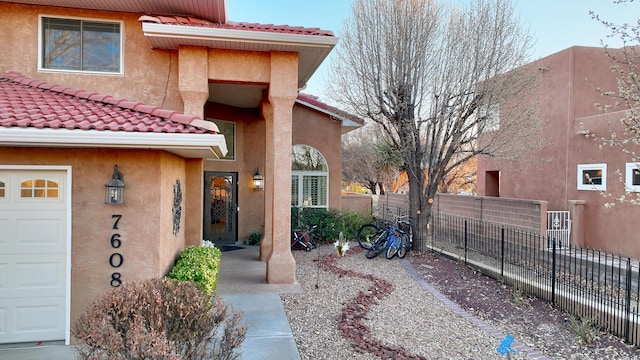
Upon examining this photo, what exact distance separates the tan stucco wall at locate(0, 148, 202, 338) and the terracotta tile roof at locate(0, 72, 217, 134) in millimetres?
471

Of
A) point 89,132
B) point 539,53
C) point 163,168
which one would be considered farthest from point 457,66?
point 89,132

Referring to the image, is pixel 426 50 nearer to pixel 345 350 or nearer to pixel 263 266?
pixel 263 266

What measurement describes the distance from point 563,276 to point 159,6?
1033 cm

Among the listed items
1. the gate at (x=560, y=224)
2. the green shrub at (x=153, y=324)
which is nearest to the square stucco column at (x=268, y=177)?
the green shrub at (x=153, y=324)

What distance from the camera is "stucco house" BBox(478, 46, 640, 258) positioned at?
36.9ft

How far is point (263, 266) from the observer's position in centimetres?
962

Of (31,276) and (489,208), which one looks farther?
(489,208)

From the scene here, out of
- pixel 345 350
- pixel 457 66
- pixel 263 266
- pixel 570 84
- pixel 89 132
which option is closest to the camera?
pixel 89 132

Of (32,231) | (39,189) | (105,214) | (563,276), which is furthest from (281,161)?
(563,276)

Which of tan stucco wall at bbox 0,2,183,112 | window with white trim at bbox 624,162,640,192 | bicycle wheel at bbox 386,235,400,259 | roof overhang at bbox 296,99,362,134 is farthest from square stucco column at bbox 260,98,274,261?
window with white trim at bbox 624,162,640,192

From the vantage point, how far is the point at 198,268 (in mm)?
6195

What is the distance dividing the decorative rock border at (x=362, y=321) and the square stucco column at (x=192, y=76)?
488 cm

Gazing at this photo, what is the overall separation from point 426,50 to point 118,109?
809 centimetres

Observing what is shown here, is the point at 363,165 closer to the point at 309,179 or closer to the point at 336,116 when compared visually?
the point at 309,179
